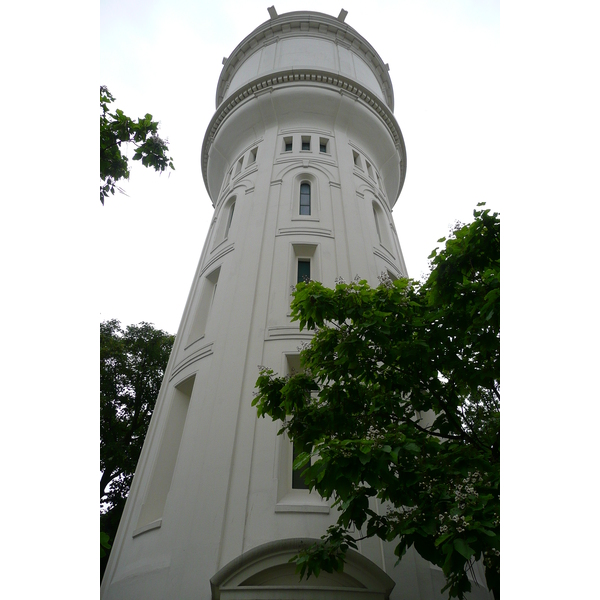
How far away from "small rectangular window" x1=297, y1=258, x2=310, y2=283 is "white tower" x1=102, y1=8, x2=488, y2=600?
0.24 ft

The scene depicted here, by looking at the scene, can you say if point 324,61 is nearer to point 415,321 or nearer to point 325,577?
point 415,321

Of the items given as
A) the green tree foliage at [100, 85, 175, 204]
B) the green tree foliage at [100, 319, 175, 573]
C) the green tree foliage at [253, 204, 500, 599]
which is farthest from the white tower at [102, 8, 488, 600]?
the green tree foliage at [100, 319, 175, 573]

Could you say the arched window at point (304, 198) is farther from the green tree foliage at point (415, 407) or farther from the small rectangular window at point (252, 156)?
the green tree foliage at point (415, 407)

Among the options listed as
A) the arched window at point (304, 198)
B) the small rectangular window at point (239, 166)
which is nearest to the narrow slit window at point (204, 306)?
the arched window at point (304, 198)

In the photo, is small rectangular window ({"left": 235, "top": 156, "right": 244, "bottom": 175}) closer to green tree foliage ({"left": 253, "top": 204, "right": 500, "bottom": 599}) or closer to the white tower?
the white tower

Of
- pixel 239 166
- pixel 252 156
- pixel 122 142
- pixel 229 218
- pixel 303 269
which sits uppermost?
pixel 252 156

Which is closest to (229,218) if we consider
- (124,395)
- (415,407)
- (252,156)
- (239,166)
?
(239,166)

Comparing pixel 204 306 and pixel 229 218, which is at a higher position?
pixel 229 218

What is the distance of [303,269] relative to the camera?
1922cm

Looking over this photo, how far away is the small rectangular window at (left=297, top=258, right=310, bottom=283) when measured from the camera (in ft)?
61.6

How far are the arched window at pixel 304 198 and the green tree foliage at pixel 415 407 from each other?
41.3ft

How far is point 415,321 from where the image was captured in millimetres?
9047

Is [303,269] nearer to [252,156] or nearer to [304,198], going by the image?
[304,198]

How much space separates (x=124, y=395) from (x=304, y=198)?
52.0ft
